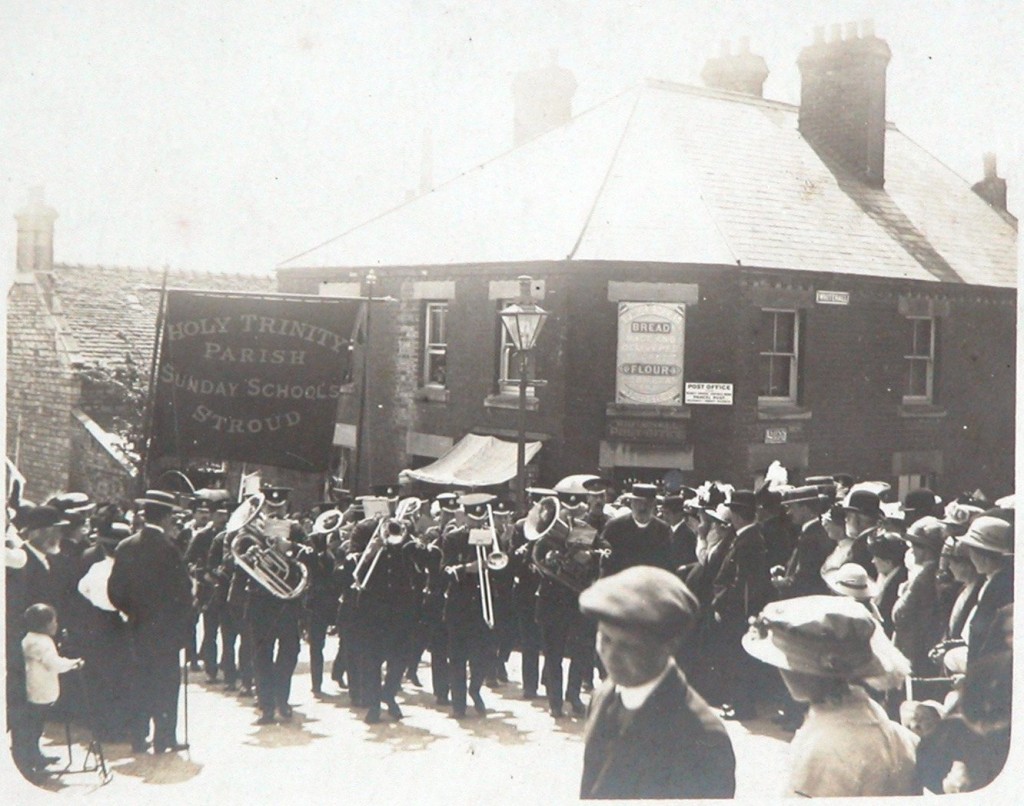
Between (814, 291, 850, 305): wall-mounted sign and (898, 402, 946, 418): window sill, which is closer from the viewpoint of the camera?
(898, 402, 946, 418): window sill

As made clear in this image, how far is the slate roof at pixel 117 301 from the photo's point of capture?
19.1 ft

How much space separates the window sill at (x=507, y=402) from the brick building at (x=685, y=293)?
30 mm

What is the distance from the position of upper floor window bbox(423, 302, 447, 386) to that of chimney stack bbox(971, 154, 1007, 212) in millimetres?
4954

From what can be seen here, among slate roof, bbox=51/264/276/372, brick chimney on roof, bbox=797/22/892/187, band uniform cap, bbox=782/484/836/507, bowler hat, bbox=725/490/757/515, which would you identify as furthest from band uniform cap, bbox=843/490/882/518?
brick chimney on roof, bbox=797/22/892/187

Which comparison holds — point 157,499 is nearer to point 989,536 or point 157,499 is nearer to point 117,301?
point 117,301

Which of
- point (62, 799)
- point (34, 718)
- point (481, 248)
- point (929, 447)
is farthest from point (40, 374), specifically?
point (929, 447)

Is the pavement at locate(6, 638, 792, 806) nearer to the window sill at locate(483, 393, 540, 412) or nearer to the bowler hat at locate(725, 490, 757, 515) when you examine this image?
the bowler hat at locate(725, 490, 757, 515)

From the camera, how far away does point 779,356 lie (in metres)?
9.74

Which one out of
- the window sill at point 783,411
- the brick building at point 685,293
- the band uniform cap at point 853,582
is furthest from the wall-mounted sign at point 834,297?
the band uniform cap at point 853,582

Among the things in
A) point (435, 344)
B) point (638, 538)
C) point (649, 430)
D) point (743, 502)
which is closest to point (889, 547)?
point (743, 502)

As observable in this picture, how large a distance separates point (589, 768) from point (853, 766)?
49.7 inches

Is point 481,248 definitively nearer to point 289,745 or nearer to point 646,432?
point 646,432

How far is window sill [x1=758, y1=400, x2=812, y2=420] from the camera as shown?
9602 millimetres

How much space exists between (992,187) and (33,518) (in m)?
7.02
